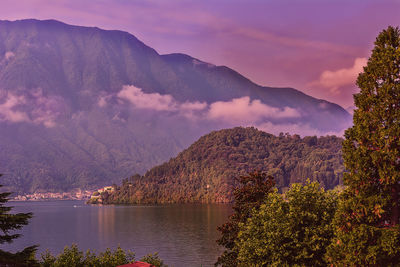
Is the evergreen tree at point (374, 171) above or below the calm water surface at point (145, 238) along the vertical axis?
above

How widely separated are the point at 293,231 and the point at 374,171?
30.0 feet

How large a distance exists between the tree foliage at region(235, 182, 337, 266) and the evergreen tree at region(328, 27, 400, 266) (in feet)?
15.3

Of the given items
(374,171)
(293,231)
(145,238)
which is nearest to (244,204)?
(293,231)

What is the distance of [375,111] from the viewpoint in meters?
30.4

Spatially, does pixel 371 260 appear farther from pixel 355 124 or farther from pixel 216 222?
pixel 216 222

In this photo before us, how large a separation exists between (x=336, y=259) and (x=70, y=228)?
155 meters

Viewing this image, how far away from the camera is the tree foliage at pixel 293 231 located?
35500mm

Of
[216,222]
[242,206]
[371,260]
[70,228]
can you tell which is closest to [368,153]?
[371,260]

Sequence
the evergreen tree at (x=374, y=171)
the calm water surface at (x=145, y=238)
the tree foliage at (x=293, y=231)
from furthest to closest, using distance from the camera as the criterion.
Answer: the calm water surface at (x=145, y=238)
the tree foliage at (x=293, y=231)
the evergreen tree at (x=374, y=171)

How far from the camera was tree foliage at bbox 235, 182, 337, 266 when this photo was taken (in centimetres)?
3550

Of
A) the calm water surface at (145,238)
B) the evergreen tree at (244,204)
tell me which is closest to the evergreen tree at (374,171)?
the evergreen tree at (244,204)

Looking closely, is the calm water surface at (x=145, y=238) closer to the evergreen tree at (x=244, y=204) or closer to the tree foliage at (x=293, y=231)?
the evergreen tree at (x=244, y=204)

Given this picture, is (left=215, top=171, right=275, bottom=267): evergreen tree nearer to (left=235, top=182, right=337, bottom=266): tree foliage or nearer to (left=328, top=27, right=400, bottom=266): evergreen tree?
(left=235, top=182, right=337, bottom=266): tree foliage

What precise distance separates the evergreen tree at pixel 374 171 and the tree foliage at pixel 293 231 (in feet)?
15.3
